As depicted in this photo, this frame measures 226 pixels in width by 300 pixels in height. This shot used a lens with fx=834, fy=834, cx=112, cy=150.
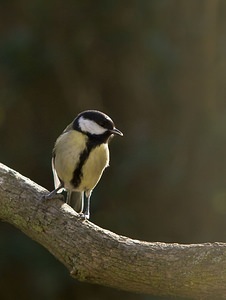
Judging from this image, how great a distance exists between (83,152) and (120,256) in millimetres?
813

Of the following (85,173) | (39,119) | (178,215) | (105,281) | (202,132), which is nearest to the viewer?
(105,281)

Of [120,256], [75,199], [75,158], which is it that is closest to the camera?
[120,256]

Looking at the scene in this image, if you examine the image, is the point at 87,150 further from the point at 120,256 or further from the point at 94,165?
the point at 120,256

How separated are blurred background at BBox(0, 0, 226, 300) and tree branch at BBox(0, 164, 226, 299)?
1.96 metres

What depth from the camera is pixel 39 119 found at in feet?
17.4

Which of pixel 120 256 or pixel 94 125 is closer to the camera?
pixel 120 256

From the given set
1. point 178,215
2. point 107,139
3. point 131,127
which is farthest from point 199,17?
point 107,139

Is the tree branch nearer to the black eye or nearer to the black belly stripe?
the black belly stripe

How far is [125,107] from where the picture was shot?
5145mm

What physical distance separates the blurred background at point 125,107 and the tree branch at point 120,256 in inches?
77.2

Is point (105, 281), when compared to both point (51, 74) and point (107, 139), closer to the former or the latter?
point (107, 139)

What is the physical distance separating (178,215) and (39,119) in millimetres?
1108

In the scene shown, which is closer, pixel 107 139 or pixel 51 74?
pixel 107 139

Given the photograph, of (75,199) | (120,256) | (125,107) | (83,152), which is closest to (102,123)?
(83,152)
